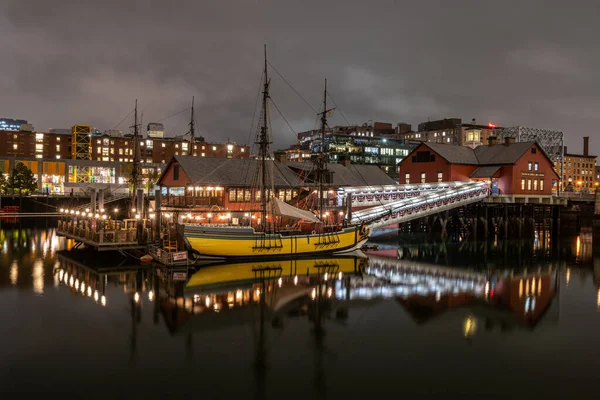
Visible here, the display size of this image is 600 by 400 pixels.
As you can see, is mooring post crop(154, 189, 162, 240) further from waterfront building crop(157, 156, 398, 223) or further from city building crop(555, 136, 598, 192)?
city building crop(555, 136, 598, 192)

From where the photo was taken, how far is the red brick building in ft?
229

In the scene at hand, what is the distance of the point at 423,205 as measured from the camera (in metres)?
57.5

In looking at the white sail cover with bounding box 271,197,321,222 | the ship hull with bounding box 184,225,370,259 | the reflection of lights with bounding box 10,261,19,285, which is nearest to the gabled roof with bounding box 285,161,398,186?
the white sail cover with bounding box 271,197,321,222

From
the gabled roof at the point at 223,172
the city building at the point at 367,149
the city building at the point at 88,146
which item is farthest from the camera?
the city building at the point at 88,146

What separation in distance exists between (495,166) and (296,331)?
56774mm

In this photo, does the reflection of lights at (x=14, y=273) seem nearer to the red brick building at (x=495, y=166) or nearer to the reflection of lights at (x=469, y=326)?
the reflection of lights at (x=469, y=326)

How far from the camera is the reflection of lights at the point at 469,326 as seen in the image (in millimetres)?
23109

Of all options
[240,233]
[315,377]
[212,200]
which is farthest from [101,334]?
[212,200]

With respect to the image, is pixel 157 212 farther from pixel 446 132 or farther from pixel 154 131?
pixel 446 132

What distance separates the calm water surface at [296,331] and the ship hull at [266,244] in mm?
1868

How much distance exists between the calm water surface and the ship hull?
1.87 meters

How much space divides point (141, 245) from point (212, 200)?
13016 millimetres

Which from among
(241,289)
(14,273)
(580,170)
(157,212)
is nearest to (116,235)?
(157,212)

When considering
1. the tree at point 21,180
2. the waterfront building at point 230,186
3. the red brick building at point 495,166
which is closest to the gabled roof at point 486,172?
the red brick building at point 495,166
